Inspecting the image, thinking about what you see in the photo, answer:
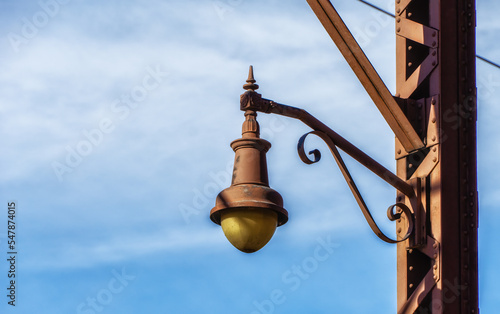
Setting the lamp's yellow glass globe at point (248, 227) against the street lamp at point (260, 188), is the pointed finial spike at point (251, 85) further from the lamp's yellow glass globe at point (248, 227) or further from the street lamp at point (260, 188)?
the lamp's yellow glass globe at point (248, 227)

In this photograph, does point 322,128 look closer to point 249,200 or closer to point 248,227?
point 249,200

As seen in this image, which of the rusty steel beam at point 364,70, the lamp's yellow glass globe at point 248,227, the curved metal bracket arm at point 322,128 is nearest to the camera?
the lamp's yellow glass globe at point 248,227

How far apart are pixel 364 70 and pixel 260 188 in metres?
0.94

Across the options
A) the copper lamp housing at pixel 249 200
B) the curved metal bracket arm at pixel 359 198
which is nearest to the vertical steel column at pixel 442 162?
the curved metal bracket arm at pixel 359 198

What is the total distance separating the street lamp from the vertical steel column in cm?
16

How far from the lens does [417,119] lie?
6332mm

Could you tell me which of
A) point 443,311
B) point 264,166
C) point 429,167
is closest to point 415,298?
point 443,311

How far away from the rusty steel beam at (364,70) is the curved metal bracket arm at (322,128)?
0.28m

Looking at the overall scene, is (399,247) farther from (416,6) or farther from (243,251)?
(416,6)

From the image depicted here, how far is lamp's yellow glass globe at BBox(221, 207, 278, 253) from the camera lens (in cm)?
584

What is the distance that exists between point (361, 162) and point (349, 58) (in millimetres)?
623

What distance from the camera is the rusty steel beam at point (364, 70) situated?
6121 millimetres

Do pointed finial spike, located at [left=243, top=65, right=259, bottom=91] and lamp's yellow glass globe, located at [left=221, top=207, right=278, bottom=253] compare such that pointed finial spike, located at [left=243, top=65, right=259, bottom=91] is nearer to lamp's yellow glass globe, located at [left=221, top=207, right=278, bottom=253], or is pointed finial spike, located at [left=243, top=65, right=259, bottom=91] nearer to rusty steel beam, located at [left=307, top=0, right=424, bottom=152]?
rusty steel beam, located at [left=307, top=0, right=424, bottom=152]

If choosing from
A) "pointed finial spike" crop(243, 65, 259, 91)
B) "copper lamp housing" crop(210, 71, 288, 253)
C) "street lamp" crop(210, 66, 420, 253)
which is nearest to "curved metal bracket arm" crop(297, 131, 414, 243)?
"street lamp" crop(210, 66, 420, 253)
